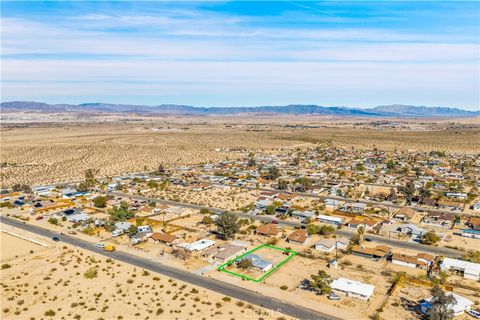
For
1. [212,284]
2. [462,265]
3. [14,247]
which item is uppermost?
[462,265]

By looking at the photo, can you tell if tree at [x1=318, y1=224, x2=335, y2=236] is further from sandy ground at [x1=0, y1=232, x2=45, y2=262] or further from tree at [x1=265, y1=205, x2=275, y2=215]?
sandy ground at [x1=0, y1=232, x2=45, y2=262]

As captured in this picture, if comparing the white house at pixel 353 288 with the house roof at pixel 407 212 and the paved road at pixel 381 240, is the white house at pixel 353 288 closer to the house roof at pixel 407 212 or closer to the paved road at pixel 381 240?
the paved road at pixel 381 240

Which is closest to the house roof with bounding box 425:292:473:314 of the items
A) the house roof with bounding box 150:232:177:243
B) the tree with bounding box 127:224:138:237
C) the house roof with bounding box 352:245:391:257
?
the house roof with bounding box 352:245:391:257

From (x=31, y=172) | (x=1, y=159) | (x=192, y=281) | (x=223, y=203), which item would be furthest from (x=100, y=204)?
(x=1, y=159)

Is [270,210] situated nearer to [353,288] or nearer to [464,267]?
[353,288]

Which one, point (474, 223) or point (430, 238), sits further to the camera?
point (474, 223)

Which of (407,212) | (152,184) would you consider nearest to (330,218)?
(407,212)

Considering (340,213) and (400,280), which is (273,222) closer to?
(340,213)
